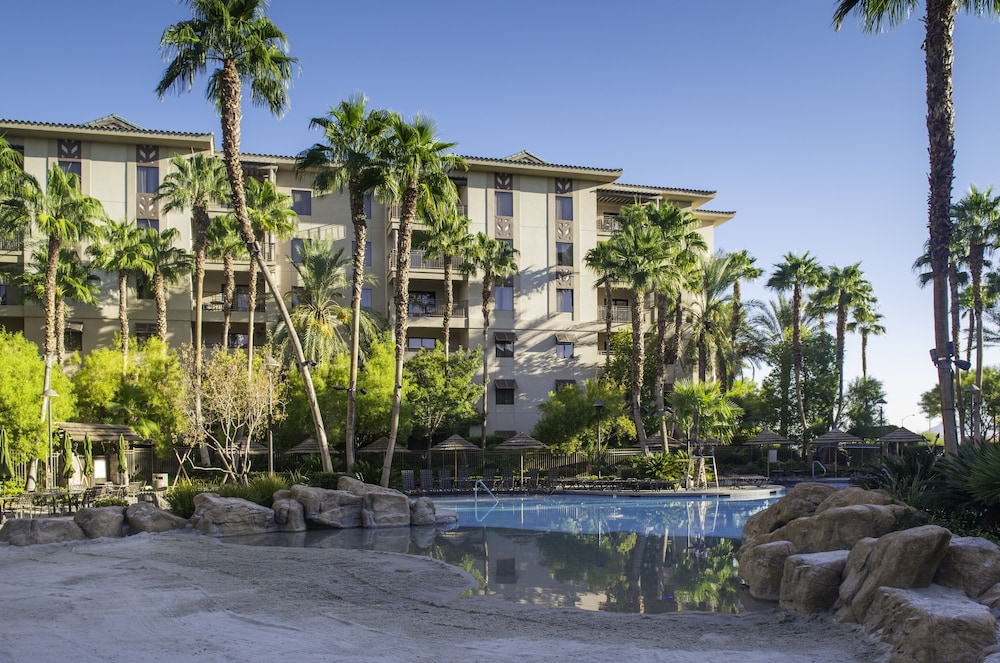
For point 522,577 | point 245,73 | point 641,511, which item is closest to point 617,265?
point 641,511

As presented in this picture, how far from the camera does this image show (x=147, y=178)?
39719mm

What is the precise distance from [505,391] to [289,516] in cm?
2306

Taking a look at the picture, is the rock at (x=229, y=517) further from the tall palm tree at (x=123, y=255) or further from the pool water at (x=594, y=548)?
the tall palm tree at (x=123, y=255)

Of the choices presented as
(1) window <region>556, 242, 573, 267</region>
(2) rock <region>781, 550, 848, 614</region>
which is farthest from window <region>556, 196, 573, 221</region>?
(2) rock <region>781, 550, 848, 614</region>

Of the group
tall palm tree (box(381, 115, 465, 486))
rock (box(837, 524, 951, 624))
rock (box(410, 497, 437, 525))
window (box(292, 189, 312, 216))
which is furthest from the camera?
window (box(292, 189, 312, 216))

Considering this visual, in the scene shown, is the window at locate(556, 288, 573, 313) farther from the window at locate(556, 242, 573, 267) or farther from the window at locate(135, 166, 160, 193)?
the window at locate(135, 166, 160, 193)

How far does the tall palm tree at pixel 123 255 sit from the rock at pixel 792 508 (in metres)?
27.2

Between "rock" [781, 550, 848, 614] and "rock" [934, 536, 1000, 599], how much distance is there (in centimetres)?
118

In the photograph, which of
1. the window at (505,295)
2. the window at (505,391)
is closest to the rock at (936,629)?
the window at (505,391)

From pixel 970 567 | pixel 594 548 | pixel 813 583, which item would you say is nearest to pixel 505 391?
pixel 594 548

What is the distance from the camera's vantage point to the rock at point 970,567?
10125 millimetres

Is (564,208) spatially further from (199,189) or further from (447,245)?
(199,189)

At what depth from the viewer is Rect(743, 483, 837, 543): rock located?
15477 millimetres

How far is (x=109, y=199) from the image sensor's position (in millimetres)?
39031
